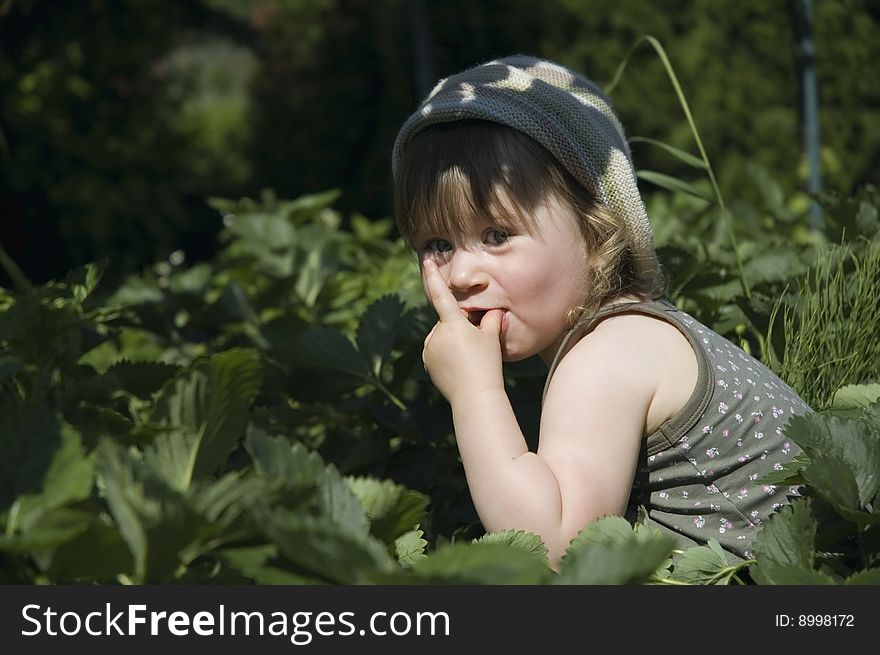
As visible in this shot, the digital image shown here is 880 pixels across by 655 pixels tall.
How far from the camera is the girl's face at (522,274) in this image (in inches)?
61.5

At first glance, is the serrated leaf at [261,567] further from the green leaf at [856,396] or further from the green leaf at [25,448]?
the green leaf at [856,396]

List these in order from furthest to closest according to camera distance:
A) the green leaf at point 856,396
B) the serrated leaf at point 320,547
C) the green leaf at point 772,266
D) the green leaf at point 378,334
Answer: the green leaf at point 772,266 → the green leaf at point 378,334 → the green leaf at point 856,396 → the serrated leaf at point 320,547

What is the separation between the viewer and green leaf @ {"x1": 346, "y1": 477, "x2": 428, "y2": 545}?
94 cm

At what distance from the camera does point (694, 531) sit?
1.52 meters

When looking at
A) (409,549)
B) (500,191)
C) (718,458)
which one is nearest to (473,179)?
(500,191)

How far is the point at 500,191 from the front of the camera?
1.57 meters

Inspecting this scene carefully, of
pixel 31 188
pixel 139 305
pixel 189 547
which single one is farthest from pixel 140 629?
pixel 31 188

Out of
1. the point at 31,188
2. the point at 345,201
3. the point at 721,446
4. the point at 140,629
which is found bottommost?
the point at 345,201

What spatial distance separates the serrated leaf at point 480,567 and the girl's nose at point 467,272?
78cm

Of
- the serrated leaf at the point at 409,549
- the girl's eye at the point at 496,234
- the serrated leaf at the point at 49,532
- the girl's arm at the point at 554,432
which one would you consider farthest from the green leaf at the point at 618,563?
the girl's eye at the point at 496,234

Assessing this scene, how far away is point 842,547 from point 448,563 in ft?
1.74

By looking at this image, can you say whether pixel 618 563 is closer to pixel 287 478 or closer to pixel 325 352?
pixel 287 478

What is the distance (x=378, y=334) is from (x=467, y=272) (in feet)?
0.71

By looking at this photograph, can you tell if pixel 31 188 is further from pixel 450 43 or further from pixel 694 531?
pixel 694 531
